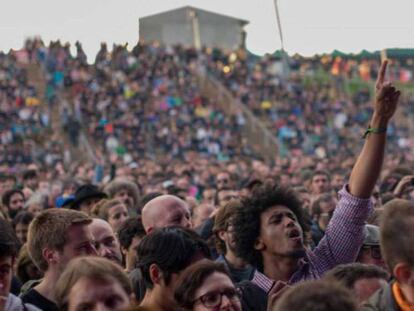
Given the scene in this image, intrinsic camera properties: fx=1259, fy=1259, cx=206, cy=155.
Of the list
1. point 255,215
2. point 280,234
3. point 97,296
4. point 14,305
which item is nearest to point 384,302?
point 97,296

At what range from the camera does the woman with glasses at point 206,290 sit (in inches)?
218

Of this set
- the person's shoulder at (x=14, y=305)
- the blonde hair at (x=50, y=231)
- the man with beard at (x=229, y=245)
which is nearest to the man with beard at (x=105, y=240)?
the man with beard at (x=229, y=245)

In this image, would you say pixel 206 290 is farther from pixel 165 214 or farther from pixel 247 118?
pixel 247 118

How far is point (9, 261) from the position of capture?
571 cm

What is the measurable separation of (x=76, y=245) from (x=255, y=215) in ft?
3.40

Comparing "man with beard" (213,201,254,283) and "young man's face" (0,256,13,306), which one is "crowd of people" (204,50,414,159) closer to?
"man with beard" (213,201,254,283)

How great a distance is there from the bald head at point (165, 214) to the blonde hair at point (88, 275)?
252cm

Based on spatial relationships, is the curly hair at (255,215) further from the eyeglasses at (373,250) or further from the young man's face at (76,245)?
the young man's face at (76,245)

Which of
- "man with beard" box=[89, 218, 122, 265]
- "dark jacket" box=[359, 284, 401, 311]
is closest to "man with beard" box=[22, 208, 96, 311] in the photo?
"man with beard" box=[89, 218, 122, 265]

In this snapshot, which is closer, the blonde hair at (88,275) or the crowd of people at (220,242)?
the crowd of people at (220,242)

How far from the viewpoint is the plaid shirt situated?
6680 millimetres

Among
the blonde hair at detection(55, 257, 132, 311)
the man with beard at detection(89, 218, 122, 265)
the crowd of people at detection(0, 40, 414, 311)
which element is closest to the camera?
the crowd of people at detection(0, 40, 414, 311)

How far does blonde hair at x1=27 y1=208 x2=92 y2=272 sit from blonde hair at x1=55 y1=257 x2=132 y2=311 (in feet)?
3.92

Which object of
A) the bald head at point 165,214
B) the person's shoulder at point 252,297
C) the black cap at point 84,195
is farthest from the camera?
the black cap at point 84,195
